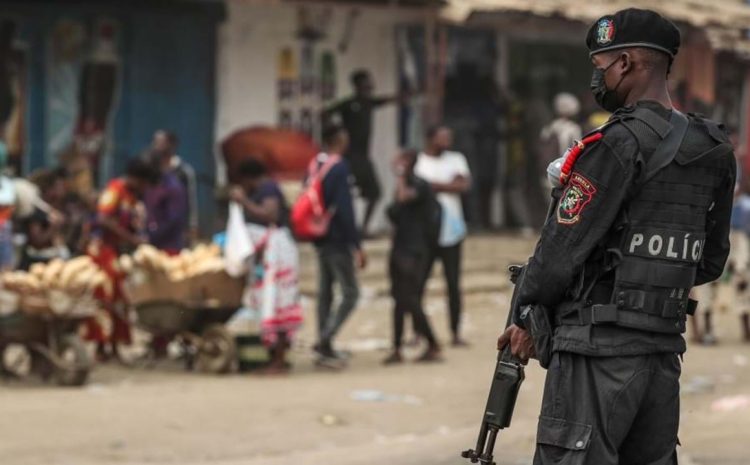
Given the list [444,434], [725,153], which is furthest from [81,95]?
[725,153]

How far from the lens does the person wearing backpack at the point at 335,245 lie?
12445 millimetres

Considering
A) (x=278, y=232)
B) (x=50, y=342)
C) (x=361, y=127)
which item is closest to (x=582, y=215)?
(x=50, y=342)

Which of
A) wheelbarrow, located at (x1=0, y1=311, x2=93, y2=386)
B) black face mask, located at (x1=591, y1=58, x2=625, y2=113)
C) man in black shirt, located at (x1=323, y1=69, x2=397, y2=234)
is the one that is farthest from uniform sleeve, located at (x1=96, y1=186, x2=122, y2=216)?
black face mask, located at (x1=591, y1=58, x2=625, y2=113)

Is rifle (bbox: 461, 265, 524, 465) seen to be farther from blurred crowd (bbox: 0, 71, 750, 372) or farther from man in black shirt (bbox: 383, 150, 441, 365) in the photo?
man in black shirt (bbox: 383, 150, 441, 365)

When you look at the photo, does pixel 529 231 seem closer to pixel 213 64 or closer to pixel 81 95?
pixel 213 64

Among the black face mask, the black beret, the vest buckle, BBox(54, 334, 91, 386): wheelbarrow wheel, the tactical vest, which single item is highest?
the black beret

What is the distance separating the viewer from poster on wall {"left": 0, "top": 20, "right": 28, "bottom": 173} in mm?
17000

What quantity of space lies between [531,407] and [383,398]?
0.99 meters

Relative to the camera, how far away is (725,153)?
16.0 ft

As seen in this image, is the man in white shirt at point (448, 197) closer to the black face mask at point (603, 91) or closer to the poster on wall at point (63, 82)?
the poster on wall at point (63, 82)

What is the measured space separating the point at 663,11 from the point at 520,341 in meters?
17.0

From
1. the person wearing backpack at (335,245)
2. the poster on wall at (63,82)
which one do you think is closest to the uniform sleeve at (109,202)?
the person wearing backpack at (335,245)

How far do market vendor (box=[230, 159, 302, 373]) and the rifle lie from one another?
23.3 ft

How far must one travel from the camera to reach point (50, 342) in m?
11.3
